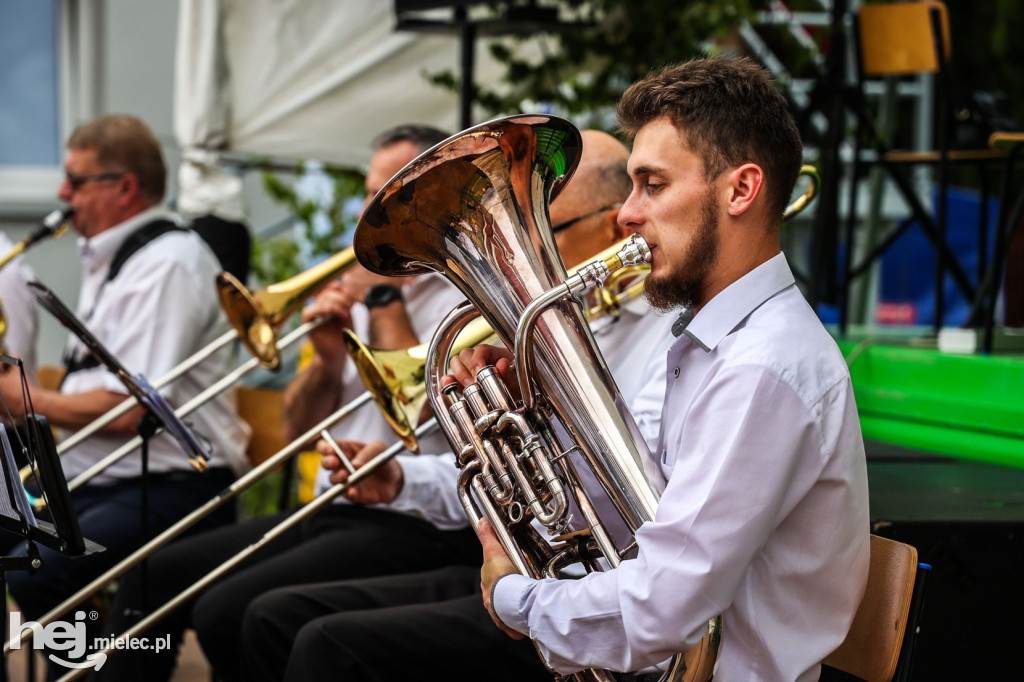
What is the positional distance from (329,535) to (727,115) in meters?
1.74

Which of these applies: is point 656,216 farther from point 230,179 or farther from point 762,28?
point 762,28

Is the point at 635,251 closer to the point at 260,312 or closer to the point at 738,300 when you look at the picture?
the point at 738,300

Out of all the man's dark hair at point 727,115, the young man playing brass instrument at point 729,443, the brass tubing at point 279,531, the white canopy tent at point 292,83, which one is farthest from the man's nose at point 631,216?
the white canopy tent at point 292,83

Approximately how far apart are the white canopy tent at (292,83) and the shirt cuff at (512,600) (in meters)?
3.47

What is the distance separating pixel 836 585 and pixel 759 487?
252mm

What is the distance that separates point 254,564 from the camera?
3.04 metres

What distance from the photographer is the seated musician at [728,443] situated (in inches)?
57.9

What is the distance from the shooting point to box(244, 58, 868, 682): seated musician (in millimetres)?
1471

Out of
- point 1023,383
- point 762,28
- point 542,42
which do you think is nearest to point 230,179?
point 542,42

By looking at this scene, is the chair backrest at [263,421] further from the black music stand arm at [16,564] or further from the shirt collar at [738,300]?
the shirt collar at [738,300]

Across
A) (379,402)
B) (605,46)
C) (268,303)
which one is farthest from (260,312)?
(605,46)

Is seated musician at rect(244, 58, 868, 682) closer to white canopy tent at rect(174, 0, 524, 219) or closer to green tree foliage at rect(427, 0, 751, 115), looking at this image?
green tree foliage at rect(427, 0, 751, 115)

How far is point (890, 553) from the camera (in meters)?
1.67

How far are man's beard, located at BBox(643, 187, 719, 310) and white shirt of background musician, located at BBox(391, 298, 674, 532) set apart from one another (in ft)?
2.19
